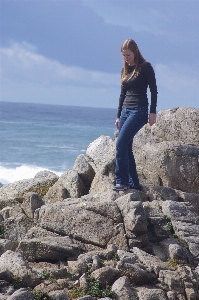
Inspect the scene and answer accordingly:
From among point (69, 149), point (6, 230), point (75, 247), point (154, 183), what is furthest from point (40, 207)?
point (69, 149)

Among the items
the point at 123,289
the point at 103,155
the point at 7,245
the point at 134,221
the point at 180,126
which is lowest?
the point at 123,289

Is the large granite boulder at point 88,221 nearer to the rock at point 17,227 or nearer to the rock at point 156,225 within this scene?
the rock at point 17,227

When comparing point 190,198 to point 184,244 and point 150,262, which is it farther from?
point 150,262

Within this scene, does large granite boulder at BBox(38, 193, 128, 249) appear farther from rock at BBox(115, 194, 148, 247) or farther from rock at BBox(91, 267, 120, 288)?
rock at BBox(91, 267, 120, 288)

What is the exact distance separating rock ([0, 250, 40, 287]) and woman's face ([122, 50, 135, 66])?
18.5 feet

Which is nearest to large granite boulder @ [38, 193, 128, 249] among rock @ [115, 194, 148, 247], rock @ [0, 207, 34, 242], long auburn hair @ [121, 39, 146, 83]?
rock @ [115, 194, 148, 247]

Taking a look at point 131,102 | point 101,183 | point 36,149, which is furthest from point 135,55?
point 36,149

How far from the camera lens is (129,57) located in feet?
42.7

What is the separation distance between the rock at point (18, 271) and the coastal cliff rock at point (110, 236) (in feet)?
0.06

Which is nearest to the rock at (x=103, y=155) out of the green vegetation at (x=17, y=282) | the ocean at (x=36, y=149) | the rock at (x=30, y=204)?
the rock at (x=30, y=204)

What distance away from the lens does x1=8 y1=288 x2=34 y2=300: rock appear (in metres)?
8.86

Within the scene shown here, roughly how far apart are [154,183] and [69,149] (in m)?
53.1

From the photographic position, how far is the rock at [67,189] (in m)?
16.0

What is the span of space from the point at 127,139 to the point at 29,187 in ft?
19.0
